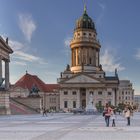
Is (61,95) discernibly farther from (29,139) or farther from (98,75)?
(29,139)

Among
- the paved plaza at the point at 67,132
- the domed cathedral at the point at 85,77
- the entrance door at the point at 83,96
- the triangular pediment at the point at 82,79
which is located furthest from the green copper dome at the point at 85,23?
the paved plaza at the point at 67,132

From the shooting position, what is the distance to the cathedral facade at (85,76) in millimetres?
169375

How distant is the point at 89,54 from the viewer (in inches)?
6850

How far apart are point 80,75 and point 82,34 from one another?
18.6 m

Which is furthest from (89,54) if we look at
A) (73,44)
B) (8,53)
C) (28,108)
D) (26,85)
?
(8,53)

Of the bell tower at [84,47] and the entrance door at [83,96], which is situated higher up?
the bell tower at [84,47]

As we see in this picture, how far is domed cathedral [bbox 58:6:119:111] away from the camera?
169 meters

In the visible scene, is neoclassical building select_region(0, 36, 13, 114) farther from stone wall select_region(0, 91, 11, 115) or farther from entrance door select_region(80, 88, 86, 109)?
entrance door select_region(80, 88, 86, 109)

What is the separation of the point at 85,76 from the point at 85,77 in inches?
15.6

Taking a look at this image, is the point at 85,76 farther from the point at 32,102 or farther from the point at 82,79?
the point at 32,102

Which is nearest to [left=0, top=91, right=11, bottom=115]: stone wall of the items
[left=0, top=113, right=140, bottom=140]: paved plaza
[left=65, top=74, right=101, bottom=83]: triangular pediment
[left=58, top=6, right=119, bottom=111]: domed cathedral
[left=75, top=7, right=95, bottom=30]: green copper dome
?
[left=0, top=113, right=140, bottom=140]: paved plaza

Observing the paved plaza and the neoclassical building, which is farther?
the neoclassical building

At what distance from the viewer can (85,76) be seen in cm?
16800

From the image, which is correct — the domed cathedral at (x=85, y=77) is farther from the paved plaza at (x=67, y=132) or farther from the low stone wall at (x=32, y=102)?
the paved plaza at (x=67, y=132)
